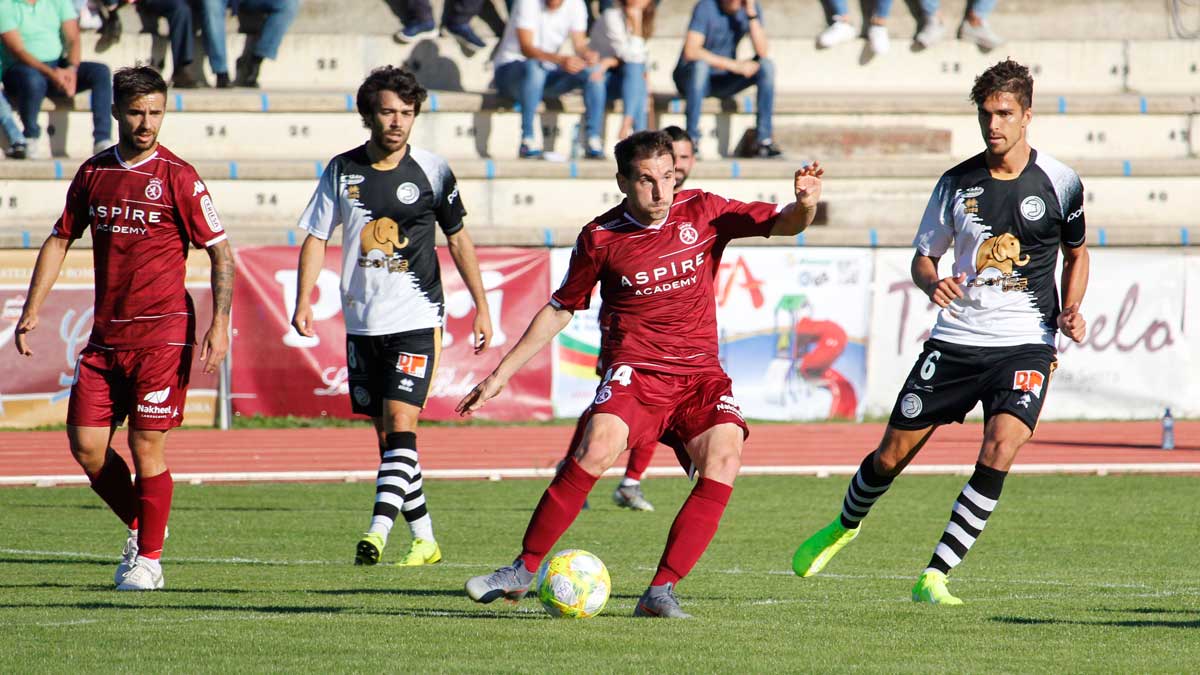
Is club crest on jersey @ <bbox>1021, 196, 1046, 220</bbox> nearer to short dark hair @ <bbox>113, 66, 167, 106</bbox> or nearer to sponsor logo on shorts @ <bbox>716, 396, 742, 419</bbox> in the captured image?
sponsor logo on shorts @ <bbox>716, 396, 742, 419</bbox>

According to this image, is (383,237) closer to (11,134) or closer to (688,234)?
(688,234)

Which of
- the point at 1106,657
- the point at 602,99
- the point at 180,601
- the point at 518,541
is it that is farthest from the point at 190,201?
the point at 602,99

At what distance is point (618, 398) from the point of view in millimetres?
6297

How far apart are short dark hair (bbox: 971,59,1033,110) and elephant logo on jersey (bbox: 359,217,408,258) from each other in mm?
3048

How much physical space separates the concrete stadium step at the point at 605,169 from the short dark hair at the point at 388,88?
11156mm

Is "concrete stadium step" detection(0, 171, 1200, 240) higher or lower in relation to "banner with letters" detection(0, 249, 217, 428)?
higher

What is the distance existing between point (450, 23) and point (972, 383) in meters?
15.3

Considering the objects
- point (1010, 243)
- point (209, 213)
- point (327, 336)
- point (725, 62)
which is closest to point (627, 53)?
point (725, 62)

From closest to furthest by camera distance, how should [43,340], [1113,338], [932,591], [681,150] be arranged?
[932,591] < [681,150] < [43,340] < [1113,338]

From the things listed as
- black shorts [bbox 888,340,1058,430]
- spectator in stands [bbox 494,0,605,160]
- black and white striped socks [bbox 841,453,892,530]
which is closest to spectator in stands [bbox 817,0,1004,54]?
spectator in stands [bbox 494,0,605,160]

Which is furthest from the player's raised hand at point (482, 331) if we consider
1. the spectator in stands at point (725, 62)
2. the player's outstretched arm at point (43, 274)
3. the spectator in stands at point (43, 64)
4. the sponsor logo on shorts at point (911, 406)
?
the spectator in stands at point (725, 62)

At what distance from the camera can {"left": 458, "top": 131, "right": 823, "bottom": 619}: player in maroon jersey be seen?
6152 mm

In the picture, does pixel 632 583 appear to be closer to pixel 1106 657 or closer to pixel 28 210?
pixel 1106 657

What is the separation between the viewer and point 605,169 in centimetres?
1966
